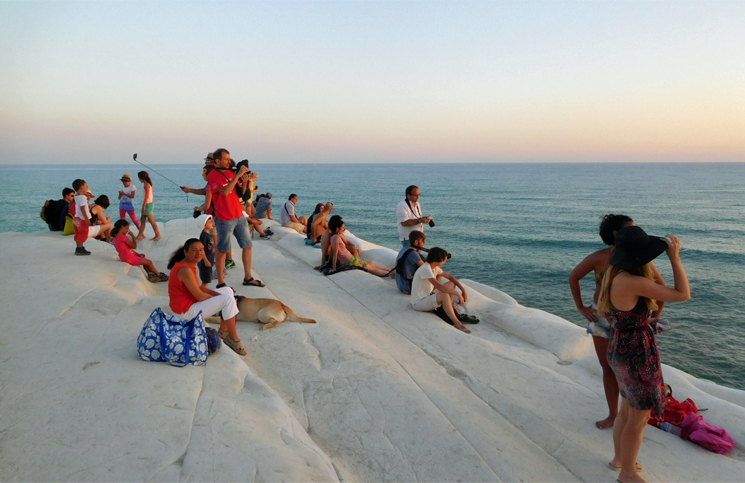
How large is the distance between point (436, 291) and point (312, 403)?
3598 mm

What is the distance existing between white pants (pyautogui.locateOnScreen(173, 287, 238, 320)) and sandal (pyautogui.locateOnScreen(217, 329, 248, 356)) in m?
0.30

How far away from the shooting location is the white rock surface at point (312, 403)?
3.37 metres

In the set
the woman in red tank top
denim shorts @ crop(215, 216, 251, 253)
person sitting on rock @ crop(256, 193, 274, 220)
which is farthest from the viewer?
person sitting on rock @ crop(256, 193, 274, 220)

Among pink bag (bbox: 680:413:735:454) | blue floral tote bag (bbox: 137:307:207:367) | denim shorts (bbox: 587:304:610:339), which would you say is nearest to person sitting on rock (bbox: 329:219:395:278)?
blue floral tote bag (bbox: 137:307:207:367)

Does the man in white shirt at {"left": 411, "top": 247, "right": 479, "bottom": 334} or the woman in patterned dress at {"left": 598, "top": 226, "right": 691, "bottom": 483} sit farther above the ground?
the woman in patterned dress at {"left": 598, "top": 226, "right": 691, "bottom": 483}

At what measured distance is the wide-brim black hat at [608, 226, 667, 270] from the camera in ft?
10.1

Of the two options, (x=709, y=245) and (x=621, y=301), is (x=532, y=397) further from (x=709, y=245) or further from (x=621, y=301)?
(x=709, y=245)

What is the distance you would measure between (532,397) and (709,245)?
75.9 feet

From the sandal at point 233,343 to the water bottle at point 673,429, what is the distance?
4.55m

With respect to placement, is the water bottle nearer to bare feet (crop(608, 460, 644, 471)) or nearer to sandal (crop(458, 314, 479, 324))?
bare feet (crop(608, 460, 644, 471))

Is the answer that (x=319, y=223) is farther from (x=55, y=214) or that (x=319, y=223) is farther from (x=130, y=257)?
(x=55, y=214)

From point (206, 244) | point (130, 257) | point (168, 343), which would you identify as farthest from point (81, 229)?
point (168, 343)

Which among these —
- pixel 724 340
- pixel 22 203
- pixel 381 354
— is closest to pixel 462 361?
pixel 381 354

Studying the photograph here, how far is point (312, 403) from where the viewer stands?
4.64 m
